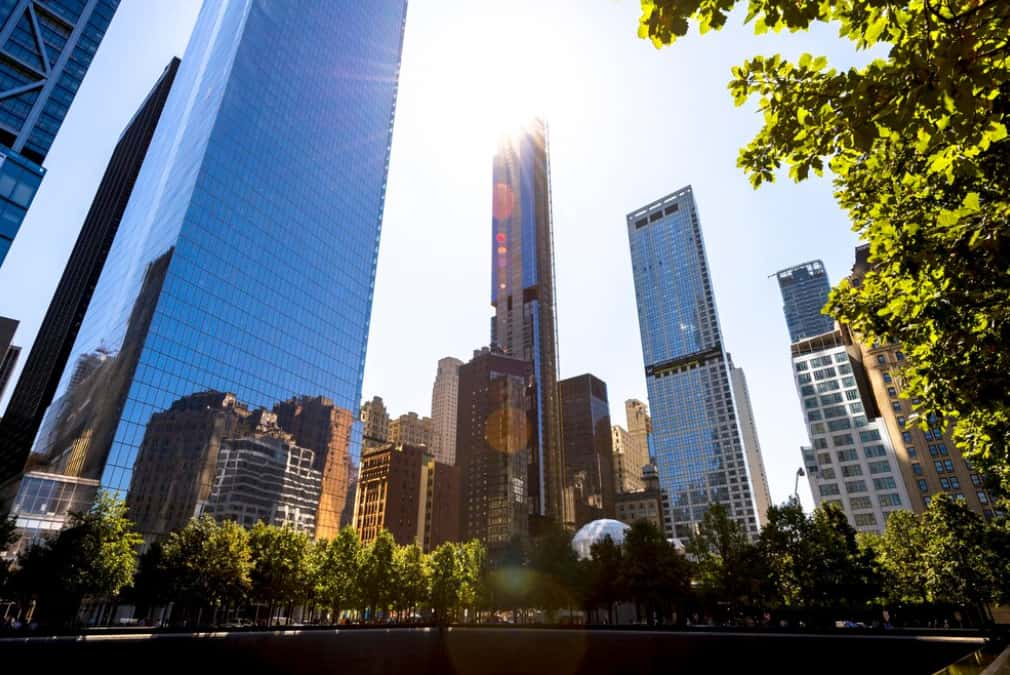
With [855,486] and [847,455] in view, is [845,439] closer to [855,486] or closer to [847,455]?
[847,455]

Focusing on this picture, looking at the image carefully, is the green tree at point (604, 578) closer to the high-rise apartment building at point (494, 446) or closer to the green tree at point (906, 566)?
the green tree at point (906, 566)

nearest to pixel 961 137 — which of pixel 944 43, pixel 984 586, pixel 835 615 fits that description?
pixel 944 43

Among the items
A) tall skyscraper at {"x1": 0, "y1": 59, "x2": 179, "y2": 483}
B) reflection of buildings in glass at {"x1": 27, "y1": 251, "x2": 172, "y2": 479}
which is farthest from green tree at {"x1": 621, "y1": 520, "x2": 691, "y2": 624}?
tall skyscraper at {"x1": 0, "y1": 59, "x2": 179, "y2": 483}

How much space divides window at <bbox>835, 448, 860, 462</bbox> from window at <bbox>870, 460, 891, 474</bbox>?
3.05m

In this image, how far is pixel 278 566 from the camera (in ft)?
168

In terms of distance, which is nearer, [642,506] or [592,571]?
[592,571]

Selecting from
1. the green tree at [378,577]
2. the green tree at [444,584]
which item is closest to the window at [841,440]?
the green tree at [444,584]

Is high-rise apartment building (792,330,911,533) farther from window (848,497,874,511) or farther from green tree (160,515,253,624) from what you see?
green tree (160,515,253,624)

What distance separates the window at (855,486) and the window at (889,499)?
132 inches

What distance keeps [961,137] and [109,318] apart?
110 meters

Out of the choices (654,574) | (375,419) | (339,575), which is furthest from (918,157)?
(375,419)

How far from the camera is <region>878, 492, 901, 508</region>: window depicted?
9501 cm

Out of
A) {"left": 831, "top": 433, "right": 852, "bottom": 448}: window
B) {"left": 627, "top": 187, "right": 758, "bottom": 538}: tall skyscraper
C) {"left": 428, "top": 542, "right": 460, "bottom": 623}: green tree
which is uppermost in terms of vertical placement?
{"left": 627, "top": 187, "right": 758, "bottom": 538}: tall skyscraper

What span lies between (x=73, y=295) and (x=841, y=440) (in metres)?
188
